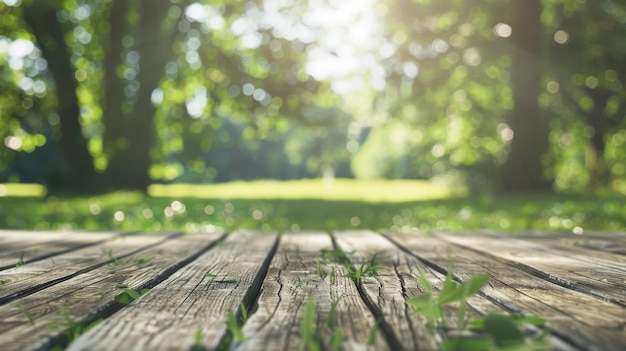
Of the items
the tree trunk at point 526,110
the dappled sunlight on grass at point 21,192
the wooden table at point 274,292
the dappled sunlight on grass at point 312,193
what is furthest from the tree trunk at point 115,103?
the wooden table at point 274,292

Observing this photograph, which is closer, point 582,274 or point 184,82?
point 582,274

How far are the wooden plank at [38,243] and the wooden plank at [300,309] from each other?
47.2 inches

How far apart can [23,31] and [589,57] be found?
1713 cm

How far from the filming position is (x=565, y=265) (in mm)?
2580

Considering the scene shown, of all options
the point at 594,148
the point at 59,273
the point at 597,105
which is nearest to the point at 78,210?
the point at 59,273

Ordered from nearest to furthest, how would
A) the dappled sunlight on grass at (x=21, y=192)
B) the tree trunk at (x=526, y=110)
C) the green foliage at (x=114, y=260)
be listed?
the green foliage at (x=114, y=260)
the tree trunk at (x=526, y=110)
the dappled sunlight on grass at (x=21, y=192)

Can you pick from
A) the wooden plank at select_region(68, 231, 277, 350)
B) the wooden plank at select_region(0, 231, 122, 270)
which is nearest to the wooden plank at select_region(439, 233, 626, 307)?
the wooden plank at select_region(68, 231, 277, 350)

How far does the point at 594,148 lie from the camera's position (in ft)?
79.9

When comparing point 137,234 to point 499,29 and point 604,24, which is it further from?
point 604,24

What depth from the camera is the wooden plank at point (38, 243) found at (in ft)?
9.27

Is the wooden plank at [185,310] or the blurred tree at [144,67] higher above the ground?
the blurred tree at [144,67]

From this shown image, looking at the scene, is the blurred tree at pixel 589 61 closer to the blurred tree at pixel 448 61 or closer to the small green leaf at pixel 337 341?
the blurred tree at pixel 448 61

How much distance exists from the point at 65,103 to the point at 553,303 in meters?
16.4

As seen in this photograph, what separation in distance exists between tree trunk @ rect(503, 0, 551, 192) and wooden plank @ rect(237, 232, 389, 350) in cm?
1458
